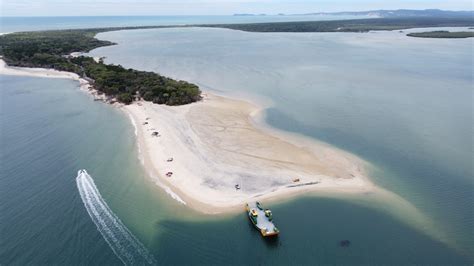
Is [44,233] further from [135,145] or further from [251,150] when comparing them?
[251,150]

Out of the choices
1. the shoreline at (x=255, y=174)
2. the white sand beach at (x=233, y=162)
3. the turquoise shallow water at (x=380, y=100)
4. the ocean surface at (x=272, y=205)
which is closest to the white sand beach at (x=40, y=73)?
the ocean surface at (x=272, y=205)

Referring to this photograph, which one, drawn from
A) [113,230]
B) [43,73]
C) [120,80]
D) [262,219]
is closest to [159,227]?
[113,230]

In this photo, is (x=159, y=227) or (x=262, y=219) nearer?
(x=262, y=219)

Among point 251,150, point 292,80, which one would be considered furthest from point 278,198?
point 292,80

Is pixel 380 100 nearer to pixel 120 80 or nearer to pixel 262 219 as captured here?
pixel 262 219

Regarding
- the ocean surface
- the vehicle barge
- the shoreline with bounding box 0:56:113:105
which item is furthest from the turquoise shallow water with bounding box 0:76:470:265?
the shoreline with bounding box 0:56:113:105

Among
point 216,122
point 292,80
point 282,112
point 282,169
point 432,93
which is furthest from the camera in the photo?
point 292,80

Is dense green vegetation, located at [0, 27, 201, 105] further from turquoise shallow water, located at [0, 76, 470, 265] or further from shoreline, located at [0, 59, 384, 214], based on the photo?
turquoise shallow water, located at [0, 76, 470, 265]
